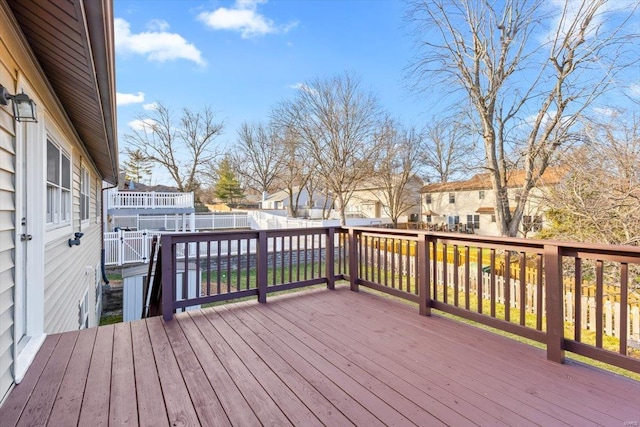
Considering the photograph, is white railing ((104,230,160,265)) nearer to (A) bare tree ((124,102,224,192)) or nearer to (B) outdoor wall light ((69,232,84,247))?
(B) outdoor wall light ((69,232,84,247))

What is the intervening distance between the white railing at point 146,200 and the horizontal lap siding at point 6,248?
13.2 meters

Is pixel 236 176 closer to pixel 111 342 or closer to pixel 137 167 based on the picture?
pixel 137 167

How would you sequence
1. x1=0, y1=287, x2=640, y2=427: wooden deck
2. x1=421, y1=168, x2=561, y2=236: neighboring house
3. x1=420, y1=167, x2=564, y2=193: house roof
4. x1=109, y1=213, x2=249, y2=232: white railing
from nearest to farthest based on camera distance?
1. x1=0, y1=287, x2=640, y2=427: wooden deck
2. x1=420, y1=167, x2=564, y2=193: house roof
3. x1=109, y1=213, x2=249, y2=232: white railing
4. x1=421, y1=168, x2=561, y2=236: neighboring house

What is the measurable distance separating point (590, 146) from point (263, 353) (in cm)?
762

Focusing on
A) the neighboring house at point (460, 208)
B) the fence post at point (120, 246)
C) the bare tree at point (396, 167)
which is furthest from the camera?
the neighboring house at point (460, 208)

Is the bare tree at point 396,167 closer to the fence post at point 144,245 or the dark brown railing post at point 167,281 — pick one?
the fence post at point 144,245

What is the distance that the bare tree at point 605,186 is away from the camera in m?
5.59

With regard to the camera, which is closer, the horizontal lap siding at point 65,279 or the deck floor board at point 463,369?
the deck floor board at point 463,369

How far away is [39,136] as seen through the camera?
2533 millimetres

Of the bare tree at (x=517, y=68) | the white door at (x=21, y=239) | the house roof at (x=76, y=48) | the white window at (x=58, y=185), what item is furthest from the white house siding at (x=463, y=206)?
the white door at (x=21, y=239)

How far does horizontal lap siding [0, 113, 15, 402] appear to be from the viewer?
5.93 feet

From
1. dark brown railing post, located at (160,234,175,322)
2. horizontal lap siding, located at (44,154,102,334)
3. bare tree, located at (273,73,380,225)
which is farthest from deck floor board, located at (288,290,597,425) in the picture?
bare tree, located at (273,73,380,225)

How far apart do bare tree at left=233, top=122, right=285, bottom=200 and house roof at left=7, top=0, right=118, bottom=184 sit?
21.1m

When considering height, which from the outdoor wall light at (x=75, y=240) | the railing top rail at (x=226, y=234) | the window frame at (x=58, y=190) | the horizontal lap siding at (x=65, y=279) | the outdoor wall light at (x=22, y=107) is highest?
the outdoor wall light at (x=22, y=107)
